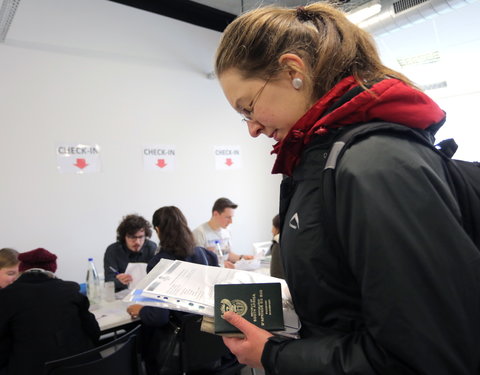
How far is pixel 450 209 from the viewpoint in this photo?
18.0 inches

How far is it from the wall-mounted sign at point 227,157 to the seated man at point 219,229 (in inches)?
41.7

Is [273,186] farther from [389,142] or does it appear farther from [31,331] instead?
[389,142]

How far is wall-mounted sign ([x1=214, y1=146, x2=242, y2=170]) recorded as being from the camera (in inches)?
179

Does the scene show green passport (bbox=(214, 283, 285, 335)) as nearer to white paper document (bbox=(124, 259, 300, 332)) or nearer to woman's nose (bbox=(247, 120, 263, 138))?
white paper document (bbox=(124, 259, 300, 332))

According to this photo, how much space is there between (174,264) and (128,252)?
223 centimetres

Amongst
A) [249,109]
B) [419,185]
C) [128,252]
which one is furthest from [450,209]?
[128,252]

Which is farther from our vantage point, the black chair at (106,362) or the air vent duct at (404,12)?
the air vent duct at (404,12)

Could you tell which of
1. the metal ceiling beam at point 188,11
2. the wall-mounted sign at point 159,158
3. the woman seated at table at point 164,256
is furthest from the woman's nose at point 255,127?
the metal ceiling beam at point 188,11

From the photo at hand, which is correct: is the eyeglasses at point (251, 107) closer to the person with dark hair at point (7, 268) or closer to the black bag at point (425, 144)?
the black bag at point (425, 144)

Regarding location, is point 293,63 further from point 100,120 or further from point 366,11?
point 100,120

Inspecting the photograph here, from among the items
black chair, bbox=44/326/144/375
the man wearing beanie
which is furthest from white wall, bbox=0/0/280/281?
black chair, bbox=44/326/144/375

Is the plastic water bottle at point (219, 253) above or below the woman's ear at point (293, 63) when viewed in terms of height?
below

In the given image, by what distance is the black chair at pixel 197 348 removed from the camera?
6.32ft

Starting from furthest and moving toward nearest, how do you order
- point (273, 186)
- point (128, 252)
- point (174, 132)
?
1. point (273, 186)
2. point (174, 132)
3. point (128, 252)
